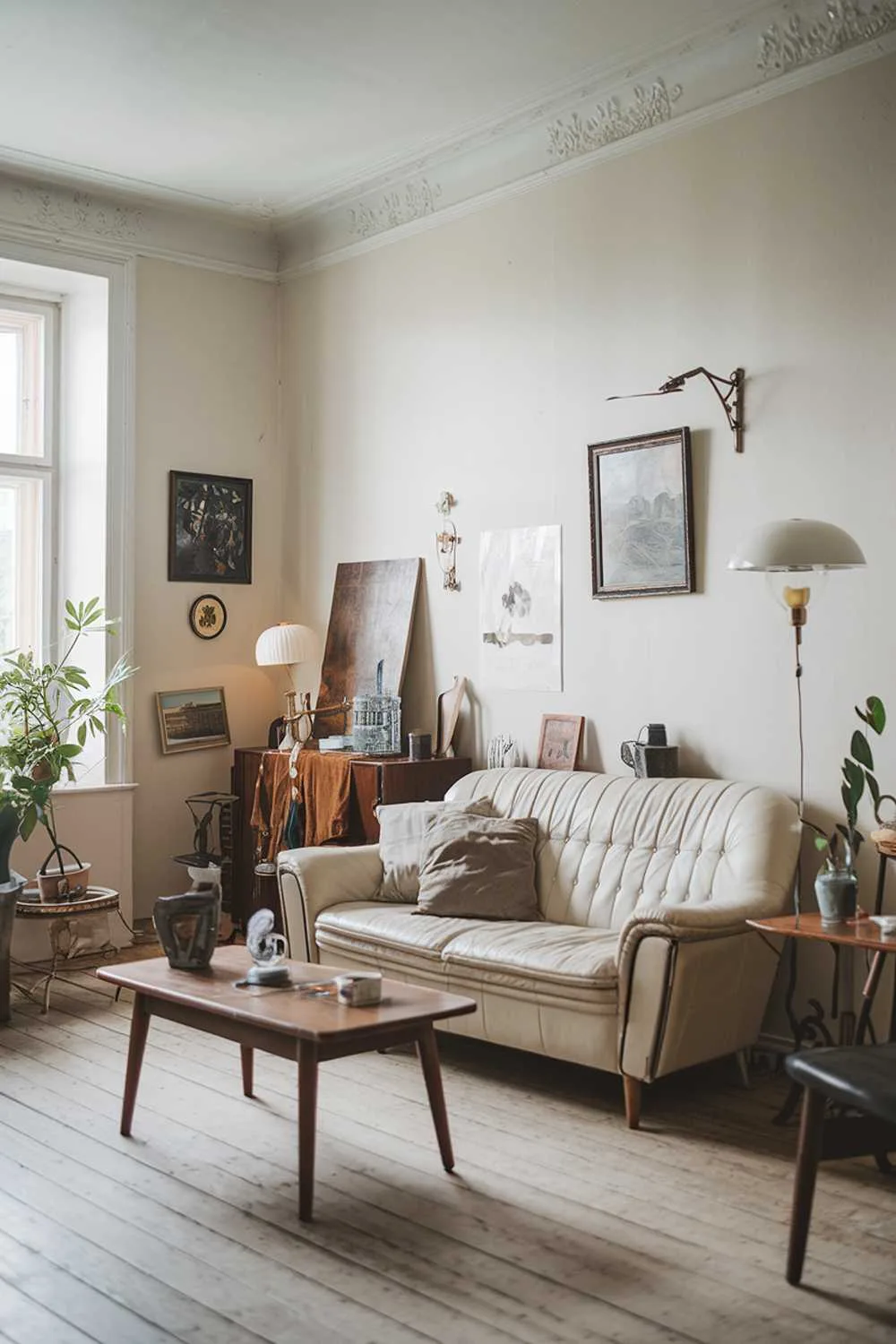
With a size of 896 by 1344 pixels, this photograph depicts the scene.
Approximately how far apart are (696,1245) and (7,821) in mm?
3198

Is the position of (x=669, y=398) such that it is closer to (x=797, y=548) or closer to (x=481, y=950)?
(x=797, y=548)

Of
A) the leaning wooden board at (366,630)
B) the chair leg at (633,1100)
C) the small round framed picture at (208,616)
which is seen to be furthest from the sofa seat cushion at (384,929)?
the small round framed picture at (208,616)

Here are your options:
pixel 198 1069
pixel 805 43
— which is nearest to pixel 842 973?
pixel 198 1069

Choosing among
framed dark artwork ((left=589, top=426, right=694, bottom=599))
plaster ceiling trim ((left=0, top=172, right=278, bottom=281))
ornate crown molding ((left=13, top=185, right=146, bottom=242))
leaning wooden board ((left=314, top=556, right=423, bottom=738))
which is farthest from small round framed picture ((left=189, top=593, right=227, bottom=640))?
framed dark artwork ((left=589, top=426, right=694, bottom=599))

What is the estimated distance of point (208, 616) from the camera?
22.9ft

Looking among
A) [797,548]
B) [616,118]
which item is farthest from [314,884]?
[616,118]

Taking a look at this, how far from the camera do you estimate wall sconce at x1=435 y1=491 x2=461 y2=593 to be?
6.19m

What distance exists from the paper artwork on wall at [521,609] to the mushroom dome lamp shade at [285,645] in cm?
100

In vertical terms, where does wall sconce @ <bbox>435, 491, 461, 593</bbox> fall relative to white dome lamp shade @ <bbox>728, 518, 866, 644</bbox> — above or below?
above

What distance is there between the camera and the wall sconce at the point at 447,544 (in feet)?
20.3

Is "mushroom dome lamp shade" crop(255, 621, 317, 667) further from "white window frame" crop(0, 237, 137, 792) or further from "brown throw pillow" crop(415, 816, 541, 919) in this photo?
"brown throw pillow" crop(415, 816, 541, 919)

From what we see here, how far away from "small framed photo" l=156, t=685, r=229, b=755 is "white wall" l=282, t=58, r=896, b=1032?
0.89 meters

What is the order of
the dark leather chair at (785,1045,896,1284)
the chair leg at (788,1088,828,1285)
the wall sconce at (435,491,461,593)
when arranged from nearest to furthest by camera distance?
the dark leather chair at (785,1045,896,1284), the chair leg at (788,1088,828,1285), the wall sconce at (435,491,461,593)

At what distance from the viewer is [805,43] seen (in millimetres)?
4672
